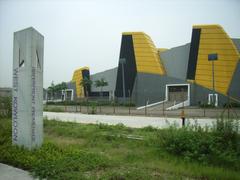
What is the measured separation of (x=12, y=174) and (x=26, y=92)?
270 centimetres

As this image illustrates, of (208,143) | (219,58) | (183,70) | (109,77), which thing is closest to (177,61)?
(183,70)

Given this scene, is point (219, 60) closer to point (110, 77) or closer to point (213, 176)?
point (110, 77)

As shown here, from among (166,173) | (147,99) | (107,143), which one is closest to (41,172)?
(166,173)

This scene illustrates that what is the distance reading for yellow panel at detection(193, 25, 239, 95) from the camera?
45.0 m

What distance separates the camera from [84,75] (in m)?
75.2

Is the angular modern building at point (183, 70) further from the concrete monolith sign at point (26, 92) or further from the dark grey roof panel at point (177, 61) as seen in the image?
the concrete monolith sign at point (26, 92)

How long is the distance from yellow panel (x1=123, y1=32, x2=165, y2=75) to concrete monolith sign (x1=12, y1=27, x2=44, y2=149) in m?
44.5

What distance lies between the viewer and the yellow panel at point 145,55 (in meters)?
51.8

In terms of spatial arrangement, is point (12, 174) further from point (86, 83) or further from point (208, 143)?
point (86, 83)

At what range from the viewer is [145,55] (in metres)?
53.4

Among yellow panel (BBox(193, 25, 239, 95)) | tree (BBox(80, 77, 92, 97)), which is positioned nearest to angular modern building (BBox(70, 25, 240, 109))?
yellow panel (BBox(193, 25, 239, 95))

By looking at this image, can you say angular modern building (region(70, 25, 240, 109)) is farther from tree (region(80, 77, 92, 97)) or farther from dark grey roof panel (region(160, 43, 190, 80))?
tree (region(80, 77, 92, 97))

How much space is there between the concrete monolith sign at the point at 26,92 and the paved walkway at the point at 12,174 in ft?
5.13

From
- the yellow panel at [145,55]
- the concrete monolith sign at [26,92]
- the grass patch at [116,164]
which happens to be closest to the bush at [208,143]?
the grass patch at [116,164]
